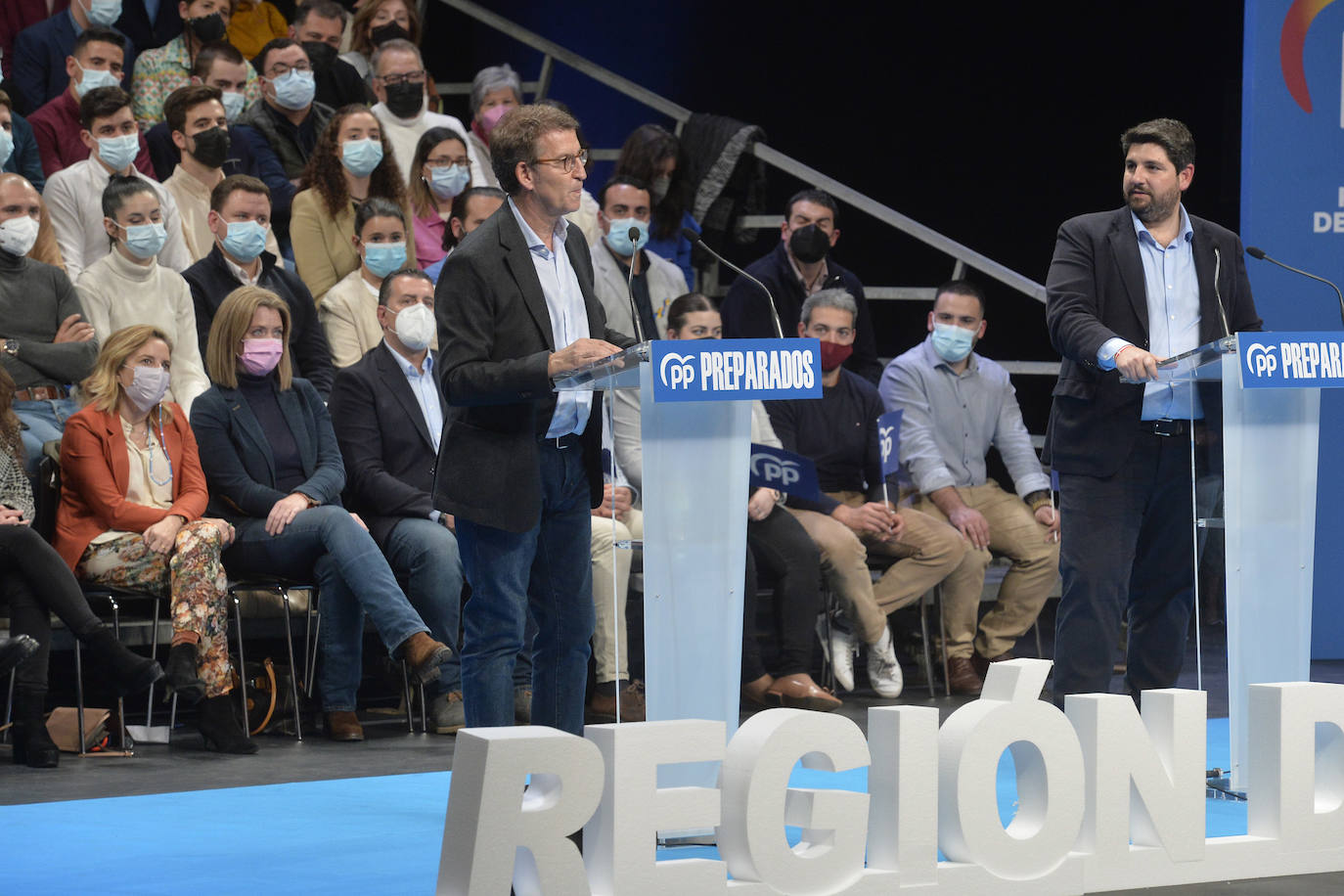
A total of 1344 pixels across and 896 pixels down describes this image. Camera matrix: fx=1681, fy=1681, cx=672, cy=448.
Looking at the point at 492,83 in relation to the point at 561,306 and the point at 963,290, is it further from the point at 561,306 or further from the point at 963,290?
the point at 561,306

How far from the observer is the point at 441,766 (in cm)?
452

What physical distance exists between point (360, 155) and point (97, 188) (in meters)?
0.98

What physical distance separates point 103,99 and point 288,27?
2.02 m

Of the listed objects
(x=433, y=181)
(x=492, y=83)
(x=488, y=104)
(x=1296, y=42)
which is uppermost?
(x=492, y=83)

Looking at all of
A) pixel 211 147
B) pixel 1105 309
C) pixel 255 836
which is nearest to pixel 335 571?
pixel 255 836

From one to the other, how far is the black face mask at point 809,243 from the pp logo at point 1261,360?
10.4ft

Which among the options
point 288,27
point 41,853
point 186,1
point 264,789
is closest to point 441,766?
point 264,789

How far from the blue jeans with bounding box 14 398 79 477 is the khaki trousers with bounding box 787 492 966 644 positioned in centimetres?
240

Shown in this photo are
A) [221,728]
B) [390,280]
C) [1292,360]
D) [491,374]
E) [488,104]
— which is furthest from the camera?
[488,104]

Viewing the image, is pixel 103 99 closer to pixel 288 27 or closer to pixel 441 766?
pixel 288 27

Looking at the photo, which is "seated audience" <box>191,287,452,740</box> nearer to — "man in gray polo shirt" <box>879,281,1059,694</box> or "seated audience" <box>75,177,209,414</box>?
"seated audience" <box>75,177,209,414</box>

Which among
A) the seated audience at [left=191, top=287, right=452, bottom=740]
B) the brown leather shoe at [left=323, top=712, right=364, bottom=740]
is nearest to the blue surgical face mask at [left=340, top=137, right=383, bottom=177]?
the seated audience at [left=191, top=287, right=452, bottom=740]

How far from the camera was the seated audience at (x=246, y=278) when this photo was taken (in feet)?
19.1

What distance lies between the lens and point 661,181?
22.8 feet
